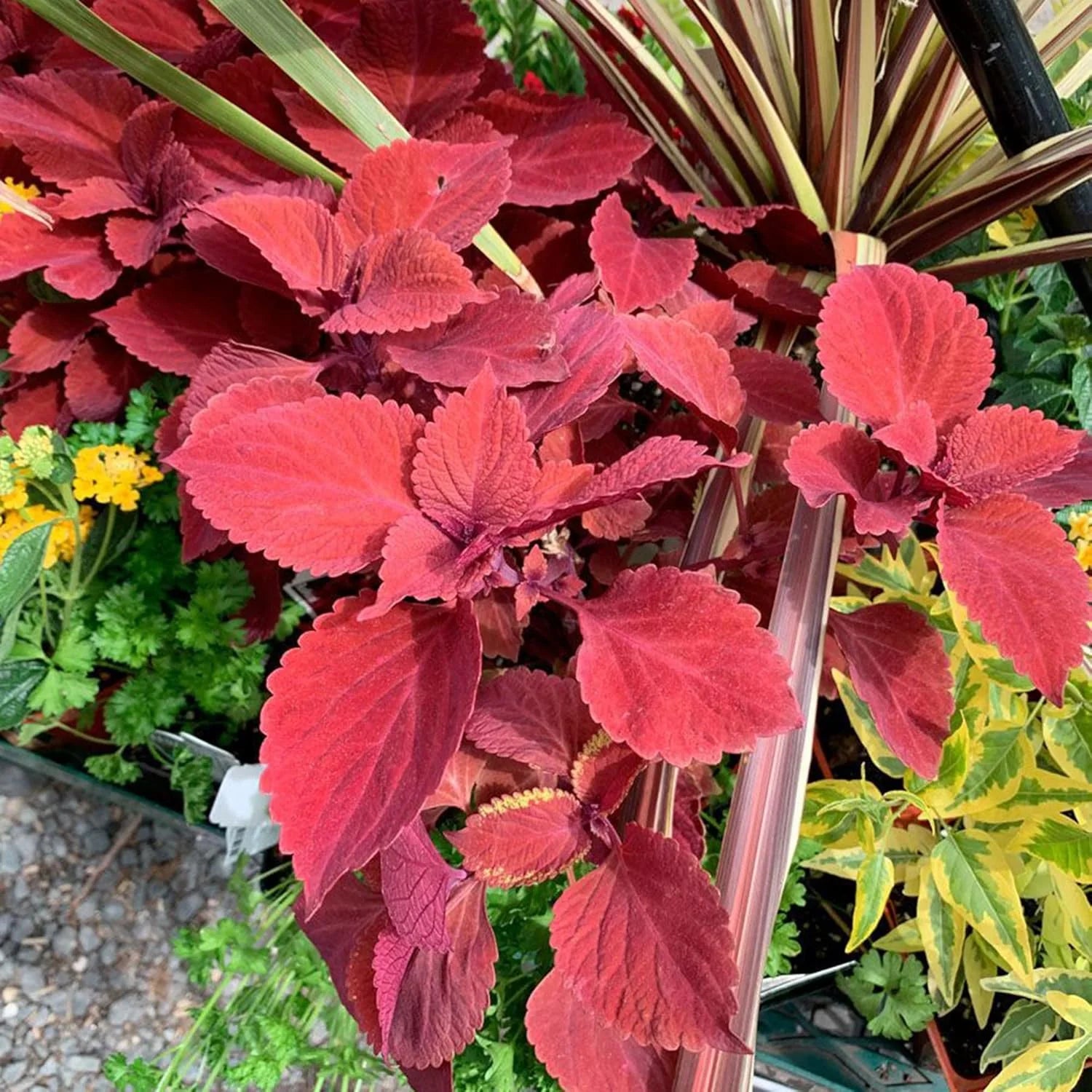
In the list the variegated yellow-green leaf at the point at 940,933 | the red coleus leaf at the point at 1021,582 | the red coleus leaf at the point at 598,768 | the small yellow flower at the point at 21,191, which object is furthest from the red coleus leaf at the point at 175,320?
the variegated yellow-green leaf at the point at 940,933

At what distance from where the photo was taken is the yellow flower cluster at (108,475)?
69 centimetres

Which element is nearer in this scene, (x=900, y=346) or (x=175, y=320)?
(x=900, y=346)

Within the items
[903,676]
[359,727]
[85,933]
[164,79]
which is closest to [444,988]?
[359,727]

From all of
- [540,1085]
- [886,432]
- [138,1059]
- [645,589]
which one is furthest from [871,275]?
[138,1059]

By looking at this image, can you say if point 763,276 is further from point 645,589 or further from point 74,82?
point 74,82

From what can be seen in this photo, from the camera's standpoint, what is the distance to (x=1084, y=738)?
0.59 meters

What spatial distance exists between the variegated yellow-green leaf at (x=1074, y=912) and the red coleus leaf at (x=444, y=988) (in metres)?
0.35

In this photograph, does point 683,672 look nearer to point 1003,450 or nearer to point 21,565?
point 1003,450

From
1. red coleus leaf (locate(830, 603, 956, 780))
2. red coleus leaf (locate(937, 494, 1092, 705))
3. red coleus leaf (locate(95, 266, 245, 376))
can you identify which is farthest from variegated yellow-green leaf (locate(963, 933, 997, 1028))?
red coleus leaf (locate(95, 266, 245, 376))

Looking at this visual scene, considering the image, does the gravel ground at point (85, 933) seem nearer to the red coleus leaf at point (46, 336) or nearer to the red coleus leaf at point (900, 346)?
the red coleus leaf at point (46, 336)

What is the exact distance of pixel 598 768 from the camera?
1.59 feet

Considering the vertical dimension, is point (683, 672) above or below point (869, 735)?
above

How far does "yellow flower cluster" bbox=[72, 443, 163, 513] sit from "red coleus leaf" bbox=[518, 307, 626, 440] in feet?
1.08

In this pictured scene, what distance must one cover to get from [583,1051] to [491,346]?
332 mm
